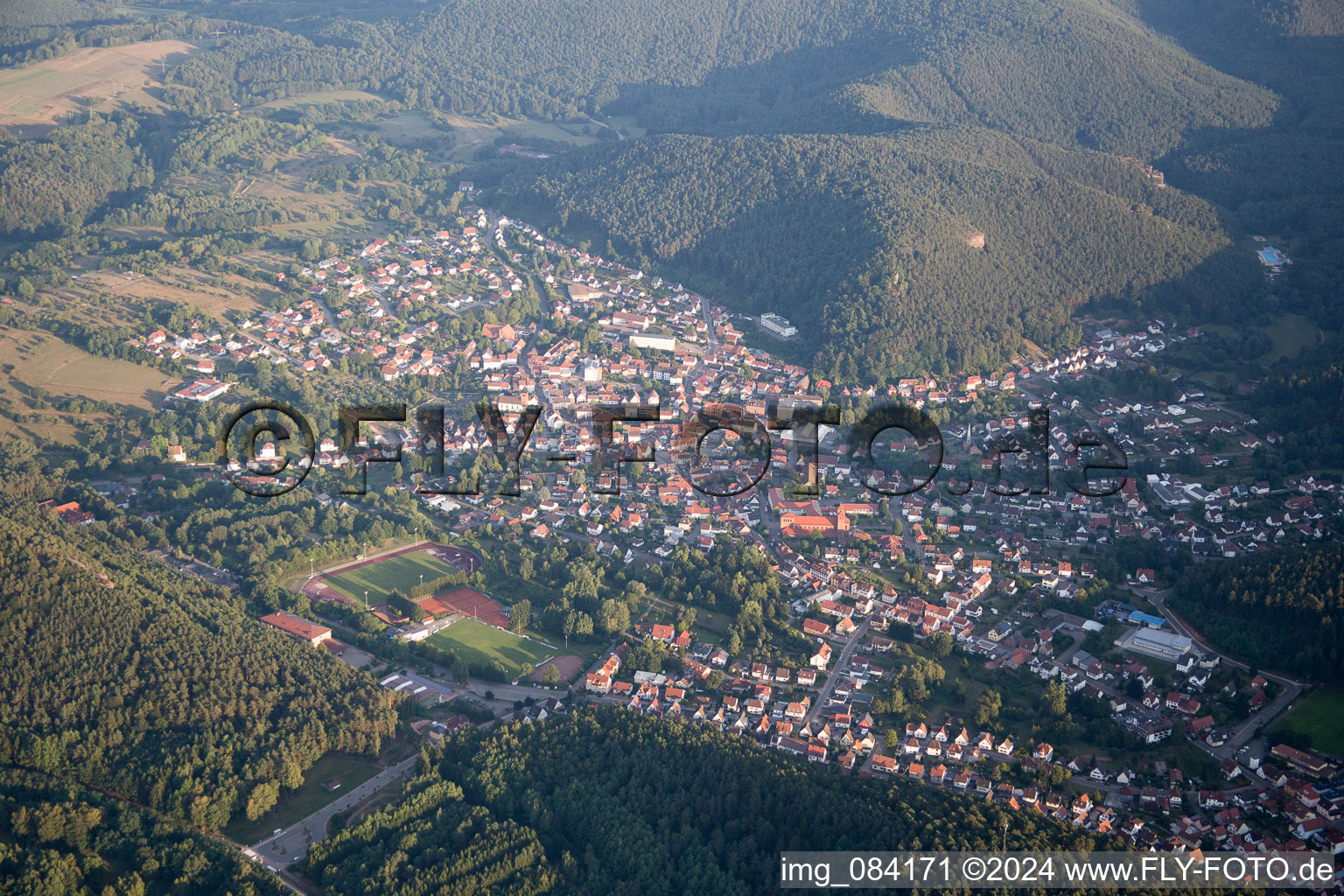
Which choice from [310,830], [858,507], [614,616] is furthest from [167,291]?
[310,830]

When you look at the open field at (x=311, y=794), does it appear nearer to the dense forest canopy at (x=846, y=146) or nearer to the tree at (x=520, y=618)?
the tree at (x=520, y=618)

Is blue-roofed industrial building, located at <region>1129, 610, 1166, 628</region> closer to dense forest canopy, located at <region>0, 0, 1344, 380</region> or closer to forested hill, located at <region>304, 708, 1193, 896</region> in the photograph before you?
forested hill, located at <region>304, 708, 1193, 896</region>

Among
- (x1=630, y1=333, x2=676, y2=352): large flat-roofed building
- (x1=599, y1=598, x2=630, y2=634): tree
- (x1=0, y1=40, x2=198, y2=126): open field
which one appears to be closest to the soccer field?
(x1=599, y1=598, x2=630, y2=634): tree

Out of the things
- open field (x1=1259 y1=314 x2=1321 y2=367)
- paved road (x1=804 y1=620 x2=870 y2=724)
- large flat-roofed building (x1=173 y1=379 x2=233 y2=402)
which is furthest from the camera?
open field (x1=1259 y1=314 x2=1321 y2=367)

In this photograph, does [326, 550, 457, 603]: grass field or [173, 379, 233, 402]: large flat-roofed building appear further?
[173, 379, 233, 402]: large flat-roofed building

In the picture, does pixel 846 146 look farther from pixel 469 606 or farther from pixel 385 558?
pixel 469 606

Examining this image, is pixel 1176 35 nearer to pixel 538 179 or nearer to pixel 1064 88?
pixel 1064 88

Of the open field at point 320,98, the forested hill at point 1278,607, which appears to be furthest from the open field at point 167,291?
the forested hill at point 1278,607

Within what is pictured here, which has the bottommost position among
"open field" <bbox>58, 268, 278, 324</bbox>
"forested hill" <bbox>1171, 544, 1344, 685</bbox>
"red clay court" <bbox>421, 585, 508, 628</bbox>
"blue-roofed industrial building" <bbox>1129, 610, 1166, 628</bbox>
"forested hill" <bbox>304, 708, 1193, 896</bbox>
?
"forested hill" <bbox>304, 708, 1193, 896</bbox>
